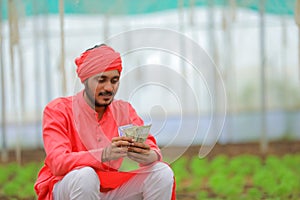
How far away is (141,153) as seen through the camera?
2.64 meters

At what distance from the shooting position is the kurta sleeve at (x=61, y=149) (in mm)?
2709

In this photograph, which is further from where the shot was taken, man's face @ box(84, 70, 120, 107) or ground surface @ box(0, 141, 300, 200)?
ground surface @ box(0, 141, 300, 200)

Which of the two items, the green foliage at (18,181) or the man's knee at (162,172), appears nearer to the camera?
the man's knee at (162,172)

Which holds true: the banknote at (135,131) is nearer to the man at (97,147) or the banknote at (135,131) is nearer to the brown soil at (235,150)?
the man at (97,147)

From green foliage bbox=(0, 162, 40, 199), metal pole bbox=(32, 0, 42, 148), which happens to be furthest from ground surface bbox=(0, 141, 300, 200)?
green foliage bbox=(0, 162, 40, 199)

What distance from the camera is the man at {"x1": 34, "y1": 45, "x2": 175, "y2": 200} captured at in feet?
8.75

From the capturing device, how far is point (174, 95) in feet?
9.22

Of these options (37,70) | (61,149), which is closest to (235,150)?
(37,70)

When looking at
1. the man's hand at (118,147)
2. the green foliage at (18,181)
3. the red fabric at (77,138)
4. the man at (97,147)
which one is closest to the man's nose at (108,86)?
the man at (97,147)

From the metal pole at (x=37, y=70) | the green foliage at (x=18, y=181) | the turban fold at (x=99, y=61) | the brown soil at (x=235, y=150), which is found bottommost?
the brown soil at (x=235, y=150)

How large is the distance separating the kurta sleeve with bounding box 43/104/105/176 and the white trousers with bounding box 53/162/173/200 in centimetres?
4

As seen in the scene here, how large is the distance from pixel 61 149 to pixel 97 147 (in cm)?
15

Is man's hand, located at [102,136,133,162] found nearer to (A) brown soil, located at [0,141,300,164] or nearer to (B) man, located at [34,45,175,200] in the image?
(B) man, located at [34,45,175,200]

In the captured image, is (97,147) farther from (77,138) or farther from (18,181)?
(18,181)
